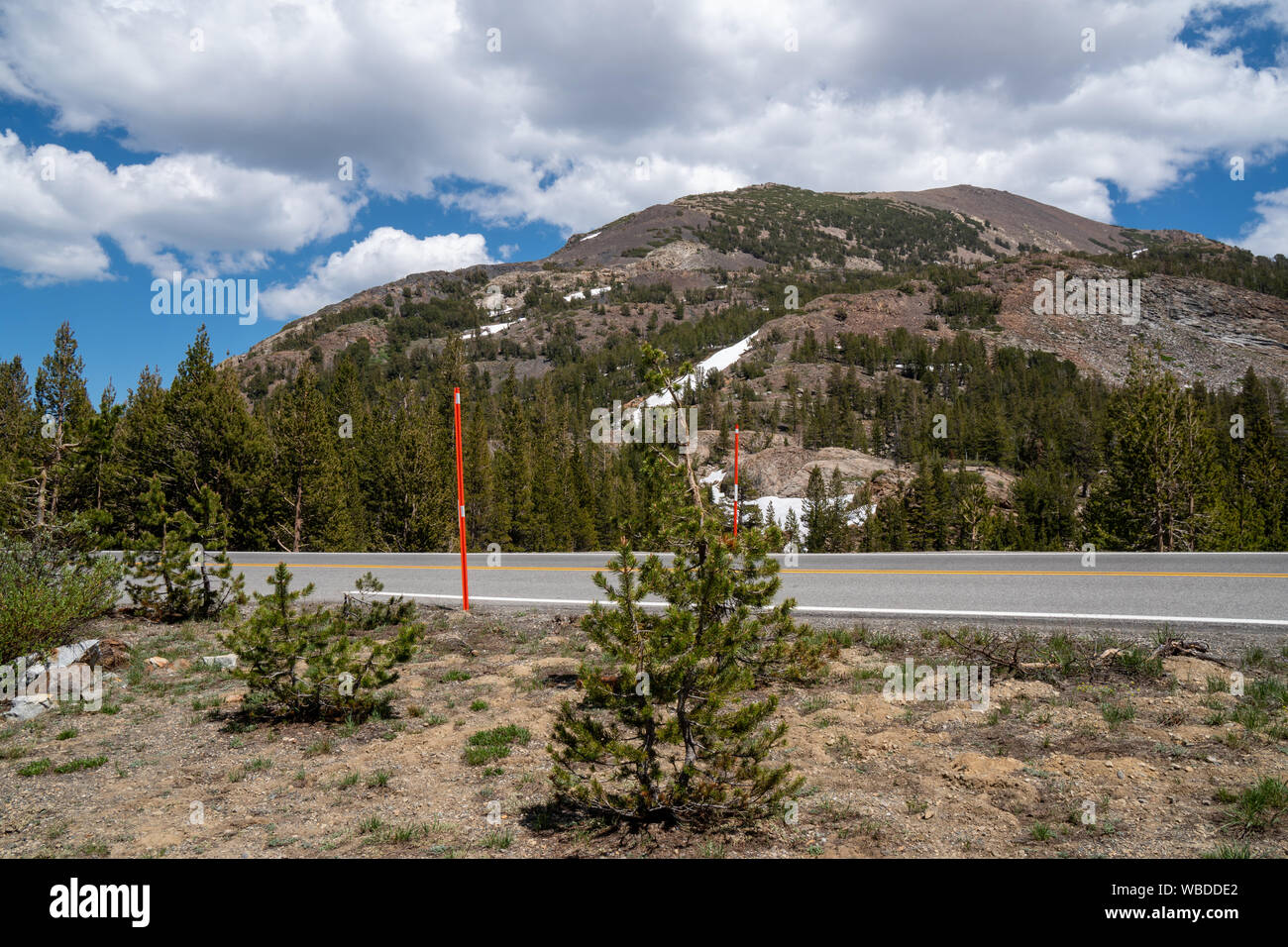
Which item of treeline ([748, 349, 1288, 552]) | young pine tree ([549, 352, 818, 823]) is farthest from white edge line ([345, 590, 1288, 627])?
treeline ([748, 349, 1288, 552])

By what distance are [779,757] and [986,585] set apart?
22.9 ft

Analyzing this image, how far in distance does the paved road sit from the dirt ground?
1.61 m

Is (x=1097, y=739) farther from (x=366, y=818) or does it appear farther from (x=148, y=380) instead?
(x=148, y=380)

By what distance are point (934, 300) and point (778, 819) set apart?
6891 inches

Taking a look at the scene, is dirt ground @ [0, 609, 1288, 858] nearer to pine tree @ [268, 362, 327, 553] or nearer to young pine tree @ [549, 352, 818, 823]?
young pine tree @ [549, 352, 818, 823]

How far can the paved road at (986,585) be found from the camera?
9.00m

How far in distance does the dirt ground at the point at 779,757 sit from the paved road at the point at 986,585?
161cm

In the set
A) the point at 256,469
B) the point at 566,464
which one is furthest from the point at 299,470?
the point at 566,464

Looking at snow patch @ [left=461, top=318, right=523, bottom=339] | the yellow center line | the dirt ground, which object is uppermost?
snow patch @ [left=461, top=318, right=523, bottom=339]

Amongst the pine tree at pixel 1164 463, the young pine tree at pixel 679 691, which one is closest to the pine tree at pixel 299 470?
the young pine tree at pixel 679 691

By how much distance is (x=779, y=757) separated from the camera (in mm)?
5469

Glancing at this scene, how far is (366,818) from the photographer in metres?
4.61

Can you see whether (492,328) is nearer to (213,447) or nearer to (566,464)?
(566,464)

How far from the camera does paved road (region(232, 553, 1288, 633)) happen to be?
900cm
